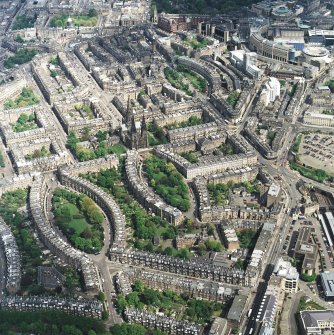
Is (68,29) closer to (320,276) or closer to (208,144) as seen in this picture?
(208,144)

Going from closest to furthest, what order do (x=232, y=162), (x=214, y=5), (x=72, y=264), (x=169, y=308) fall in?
(x=169, y=308), (x=72, y=264), (x=232, y=162), (x=214, y=5)

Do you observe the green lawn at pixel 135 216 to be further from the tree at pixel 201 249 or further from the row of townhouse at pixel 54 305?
the row of townhouse at pixel 54 305

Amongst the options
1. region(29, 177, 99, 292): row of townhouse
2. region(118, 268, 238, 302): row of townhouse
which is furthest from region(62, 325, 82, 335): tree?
region(118, 268, 238, 302): row of townhouse

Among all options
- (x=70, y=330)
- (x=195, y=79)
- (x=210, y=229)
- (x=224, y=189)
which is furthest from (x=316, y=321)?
(x=195, y=79)

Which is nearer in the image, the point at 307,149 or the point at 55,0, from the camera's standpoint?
the point at 307,149

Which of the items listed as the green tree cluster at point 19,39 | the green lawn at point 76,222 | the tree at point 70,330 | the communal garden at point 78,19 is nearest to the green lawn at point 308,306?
the tree at point 70,330

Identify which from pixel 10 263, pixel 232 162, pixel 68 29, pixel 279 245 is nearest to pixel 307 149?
pixel 232 162

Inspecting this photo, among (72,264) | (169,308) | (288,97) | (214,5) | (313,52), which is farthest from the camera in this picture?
(214,5)

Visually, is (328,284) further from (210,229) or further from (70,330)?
(70,330)
